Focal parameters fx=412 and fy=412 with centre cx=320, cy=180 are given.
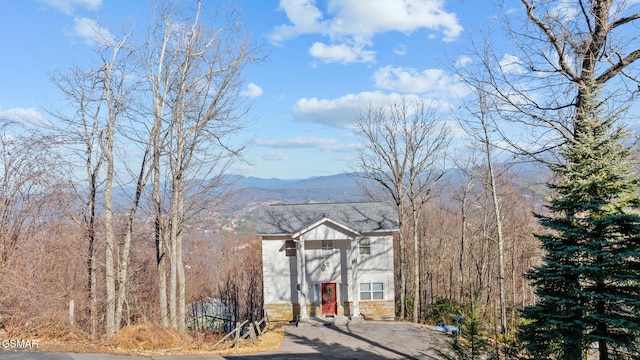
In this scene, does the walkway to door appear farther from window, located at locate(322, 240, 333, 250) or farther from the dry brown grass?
window, located at locate(322, 240, 333, 250)

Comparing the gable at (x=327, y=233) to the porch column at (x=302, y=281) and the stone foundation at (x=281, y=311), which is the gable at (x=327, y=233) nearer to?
the porch column at (x=302, y=281)

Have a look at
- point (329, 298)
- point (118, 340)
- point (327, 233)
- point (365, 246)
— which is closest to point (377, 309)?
point (329, 298)

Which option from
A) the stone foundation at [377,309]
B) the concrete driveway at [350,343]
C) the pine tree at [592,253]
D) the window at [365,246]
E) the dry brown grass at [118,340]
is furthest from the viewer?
the window at [365,246]

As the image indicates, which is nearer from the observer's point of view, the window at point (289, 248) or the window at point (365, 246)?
the window at point (289, 248)

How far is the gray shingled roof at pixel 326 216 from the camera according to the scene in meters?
22.6

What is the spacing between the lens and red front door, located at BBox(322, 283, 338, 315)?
72.5ft

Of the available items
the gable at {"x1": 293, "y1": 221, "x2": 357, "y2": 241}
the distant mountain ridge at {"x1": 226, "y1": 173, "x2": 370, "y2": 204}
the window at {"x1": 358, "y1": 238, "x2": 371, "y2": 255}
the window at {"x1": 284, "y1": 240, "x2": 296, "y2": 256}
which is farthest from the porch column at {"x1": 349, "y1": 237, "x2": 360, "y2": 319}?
the distant mountain ridge at {"x1": 226, "y1": 173, "x2": 370, "y2": 204}

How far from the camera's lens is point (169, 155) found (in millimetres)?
17094

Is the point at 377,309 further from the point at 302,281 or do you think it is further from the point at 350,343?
the point at 350,343

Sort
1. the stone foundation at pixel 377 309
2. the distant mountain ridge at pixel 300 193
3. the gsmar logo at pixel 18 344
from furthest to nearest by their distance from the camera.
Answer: the stone foundation at pixel 377 309, the distant mountain ridge at pixel 300 193, the gsmar logo at pixel 18 344

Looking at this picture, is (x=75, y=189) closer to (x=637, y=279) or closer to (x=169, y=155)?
(x=169, y=155)

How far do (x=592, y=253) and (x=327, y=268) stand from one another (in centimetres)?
1546

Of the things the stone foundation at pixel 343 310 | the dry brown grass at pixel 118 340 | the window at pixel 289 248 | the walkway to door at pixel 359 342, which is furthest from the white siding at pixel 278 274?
the dry brown grass at pixel 118 340

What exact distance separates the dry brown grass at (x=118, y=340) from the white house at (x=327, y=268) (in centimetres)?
800
